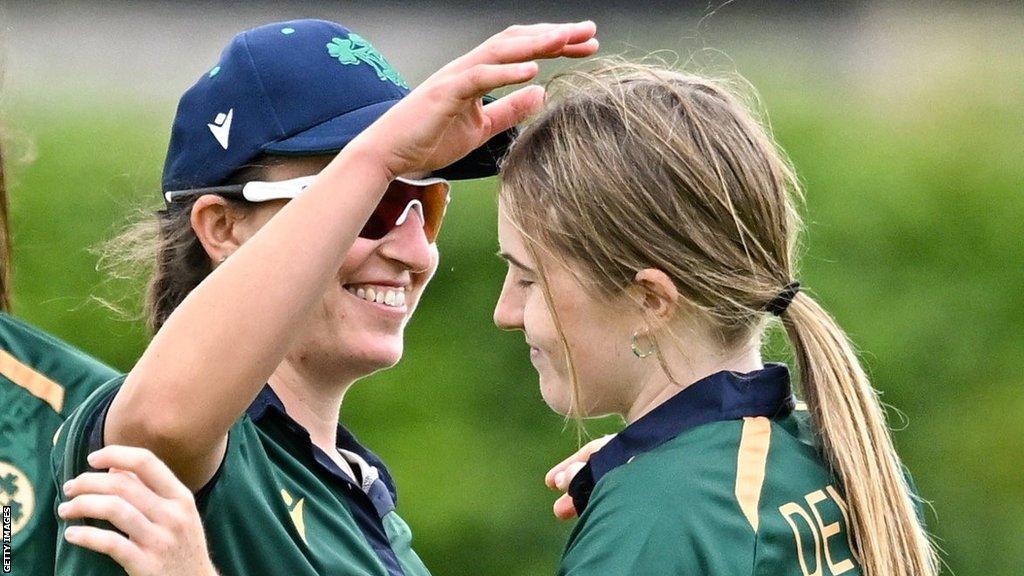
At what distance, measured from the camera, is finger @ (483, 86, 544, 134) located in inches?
87.7

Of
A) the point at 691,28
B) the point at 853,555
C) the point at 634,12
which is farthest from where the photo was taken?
the point at 634,12

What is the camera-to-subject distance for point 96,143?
17.5 ft

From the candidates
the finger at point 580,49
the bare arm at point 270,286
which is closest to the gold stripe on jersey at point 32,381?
the bare arm at point 270,286

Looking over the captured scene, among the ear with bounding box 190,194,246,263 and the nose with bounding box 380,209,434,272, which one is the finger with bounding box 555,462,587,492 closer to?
the nose with bounding box 380,209,434,272

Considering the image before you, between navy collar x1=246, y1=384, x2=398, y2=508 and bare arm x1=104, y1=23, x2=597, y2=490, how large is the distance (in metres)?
0.24

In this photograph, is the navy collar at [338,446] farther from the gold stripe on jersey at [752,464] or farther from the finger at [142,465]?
the gold stripe on jersey at [752,464]

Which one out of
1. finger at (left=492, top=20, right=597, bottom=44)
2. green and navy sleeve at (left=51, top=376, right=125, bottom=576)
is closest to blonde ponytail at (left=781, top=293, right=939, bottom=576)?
finger at (left=492, top=20, right=597, bottom=44)

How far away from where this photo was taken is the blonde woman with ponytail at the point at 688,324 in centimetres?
211

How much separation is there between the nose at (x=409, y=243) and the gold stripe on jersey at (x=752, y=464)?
759 millimetres

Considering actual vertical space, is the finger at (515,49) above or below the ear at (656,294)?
above

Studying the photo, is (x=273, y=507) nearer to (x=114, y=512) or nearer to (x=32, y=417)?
(x=114, y=512)

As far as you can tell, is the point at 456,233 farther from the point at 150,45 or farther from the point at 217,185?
the point at 150,45

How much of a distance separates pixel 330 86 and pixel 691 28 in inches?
294

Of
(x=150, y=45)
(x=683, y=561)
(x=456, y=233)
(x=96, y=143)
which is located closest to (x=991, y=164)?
(x=456, y=233)
